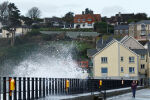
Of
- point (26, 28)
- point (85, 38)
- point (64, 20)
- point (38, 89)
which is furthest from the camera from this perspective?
point (64, 20)

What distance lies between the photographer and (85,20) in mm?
160625

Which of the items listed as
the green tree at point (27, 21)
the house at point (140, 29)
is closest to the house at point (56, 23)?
the green tree at point (27, 21)

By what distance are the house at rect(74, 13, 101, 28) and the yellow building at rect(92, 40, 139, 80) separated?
73281 mm

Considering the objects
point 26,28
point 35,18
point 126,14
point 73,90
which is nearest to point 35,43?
point 26,28

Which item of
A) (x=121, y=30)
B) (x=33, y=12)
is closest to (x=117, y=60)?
(x=121, y=30)

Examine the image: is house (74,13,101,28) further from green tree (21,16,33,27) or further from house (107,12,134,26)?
green tree (21,16,33,27)

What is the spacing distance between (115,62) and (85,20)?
7643 centimetres

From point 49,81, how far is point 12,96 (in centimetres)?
482

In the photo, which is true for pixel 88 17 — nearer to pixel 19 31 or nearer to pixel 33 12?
pixel 33 12

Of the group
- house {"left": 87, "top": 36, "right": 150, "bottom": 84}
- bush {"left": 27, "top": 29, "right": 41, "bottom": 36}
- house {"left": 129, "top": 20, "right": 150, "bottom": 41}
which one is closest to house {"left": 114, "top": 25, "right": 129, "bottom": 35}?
house {"left": 129, "top": 20, "right": 150, "bottom": 41}

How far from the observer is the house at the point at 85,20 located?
525 ft

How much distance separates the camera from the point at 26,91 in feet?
59.6

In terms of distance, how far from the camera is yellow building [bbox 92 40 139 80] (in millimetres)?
84125

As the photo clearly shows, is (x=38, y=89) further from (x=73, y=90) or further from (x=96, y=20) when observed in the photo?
(x=96, y=20)
